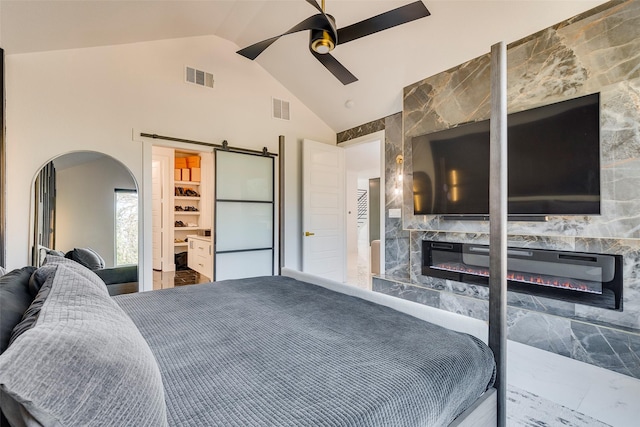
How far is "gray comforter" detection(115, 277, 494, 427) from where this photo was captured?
0.75 m

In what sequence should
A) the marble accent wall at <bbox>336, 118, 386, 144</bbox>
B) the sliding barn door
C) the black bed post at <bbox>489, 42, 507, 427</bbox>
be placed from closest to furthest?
the black bed post at <bbox>489, 42, 507, 427</bbox>
the sliding barn door
the marble accent wall at <bbox>336, 118, 386, 144</bbox>

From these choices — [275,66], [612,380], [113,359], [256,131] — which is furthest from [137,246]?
[612,380]

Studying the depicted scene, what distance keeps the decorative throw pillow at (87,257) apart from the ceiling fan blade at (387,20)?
3.12m

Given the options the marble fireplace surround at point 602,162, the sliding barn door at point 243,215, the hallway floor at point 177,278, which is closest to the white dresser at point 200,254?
the hallway floor at point 177,278

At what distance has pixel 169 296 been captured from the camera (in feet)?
5.91

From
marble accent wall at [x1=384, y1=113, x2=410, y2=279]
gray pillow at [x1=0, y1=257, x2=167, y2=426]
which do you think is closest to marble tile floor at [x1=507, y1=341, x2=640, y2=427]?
marble accent wall at [x1=384, y1=113, x2=410, y2=279]

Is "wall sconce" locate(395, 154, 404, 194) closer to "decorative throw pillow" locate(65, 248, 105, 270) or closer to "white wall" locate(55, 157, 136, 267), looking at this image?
"white wall" locate(55, 157, 136, 267)

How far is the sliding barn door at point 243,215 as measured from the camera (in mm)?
3766

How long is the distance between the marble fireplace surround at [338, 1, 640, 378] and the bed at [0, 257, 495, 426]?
64.0 inches

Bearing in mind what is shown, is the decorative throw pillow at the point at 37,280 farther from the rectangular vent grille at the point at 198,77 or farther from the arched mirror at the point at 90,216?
the rectangular vent grille at the point at 198,77

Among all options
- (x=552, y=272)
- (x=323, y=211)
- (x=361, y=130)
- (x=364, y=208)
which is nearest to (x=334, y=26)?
(x=361, y=130)

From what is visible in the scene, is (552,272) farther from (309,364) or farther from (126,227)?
(126,227)

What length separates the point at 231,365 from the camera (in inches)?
37.7

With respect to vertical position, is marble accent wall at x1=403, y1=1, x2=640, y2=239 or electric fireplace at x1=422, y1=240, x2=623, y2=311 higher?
marble accent wall at x1=403, y1=1, x2=640, y2=239
